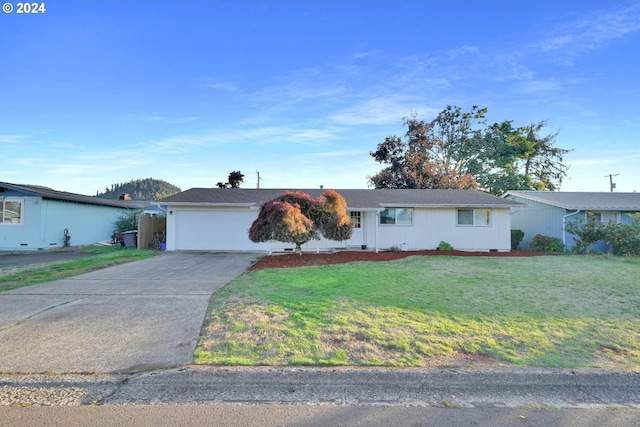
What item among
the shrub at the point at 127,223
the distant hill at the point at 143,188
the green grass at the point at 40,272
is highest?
the distant hill at the point at 143,188

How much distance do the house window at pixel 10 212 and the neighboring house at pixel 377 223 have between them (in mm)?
7786

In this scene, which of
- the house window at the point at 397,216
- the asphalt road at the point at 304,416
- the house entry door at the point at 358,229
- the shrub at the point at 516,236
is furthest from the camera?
the shrub at the point at 516,236

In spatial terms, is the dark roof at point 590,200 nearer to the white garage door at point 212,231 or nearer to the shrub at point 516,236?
the shrub at point 516,236

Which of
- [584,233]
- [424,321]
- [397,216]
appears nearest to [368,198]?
[397,216]

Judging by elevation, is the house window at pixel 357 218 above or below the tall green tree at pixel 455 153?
below

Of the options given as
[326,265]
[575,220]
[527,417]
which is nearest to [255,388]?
[527,417]

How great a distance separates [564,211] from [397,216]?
871 centimetres

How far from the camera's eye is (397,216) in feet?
56.4

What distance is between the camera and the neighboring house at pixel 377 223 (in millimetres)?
16469

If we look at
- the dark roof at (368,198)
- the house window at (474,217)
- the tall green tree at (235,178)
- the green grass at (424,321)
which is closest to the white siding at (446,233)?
the house window at (474,217)

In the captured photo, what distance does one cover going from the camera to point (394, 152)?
30766 millimetres

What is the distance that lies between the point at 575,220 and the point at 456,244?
607cm

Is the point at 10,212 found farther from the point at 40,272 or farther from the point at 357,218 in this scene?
the point at 357,218

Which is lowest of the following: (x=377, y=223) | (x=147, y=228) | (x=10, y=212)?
(x=147, y=228)
